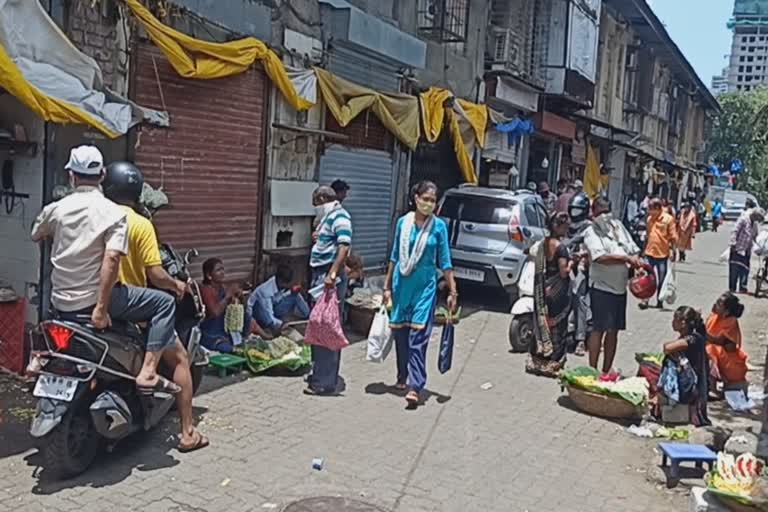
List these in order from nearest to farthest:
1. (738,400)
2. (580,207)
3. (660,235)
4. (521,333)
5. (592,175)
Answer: (738,400), (521,333), (580,207), (660,235), (592,175)

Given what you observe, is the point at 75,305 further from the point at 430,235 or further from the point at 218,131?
the point at 218,131

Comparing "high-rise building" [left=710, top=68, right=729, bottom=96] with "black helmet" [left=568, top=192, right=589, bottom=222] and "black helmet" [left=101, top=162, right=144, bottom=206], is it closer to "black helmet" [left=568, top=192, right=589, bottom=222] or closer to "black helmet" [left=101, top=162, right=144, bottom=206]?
"black helmet" [left=568, top=192, right=589, bottom=222]

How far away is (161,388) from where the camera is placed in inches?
197

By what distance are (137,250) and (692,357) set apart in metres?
4.54

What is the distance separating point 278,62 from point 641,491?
5957 millimetres

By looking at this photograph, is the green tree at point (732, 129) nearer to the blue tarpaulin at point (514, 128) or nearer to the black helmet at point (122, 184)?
the blue tarpaulin at point (514, 128)

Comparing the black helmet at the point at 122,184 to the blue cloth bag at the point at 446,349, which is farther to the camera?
the blue cloth bag at the point at 446,349

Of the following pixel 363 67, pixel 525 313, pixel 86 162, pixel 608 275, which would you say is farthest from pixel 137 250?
pixel 363 67

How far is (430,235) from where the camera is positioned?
6.82 metres

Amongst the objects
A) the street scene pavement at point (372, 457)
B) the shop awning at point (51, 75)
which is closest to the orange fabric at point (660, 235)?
the street scene pavement at point (372, 457)

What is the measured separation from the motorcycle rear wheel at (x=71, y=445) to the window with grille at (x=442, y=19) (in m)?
9.85

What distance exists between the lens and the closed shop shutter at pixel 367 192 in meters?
11.0

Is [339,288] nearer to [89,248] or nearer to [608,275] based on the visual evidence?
[608,275]

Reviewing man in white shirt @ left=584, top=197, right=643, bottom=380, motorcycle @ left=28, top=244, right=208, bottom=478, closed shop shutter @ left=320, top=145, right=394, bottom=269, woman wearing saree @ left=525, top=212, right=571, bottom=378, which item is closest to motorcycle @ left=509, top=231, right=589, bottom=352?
woman wearing saree @ left=525, top=212, right=571, bottom=378
